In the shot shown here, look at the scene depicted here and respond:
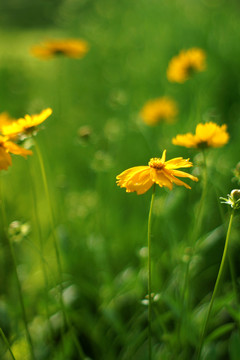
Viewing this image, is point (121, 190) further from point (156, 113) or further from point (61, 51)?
point (61, 51)

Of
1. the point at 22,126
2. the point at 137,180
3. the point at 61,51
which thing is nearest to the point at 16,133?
the point at 22,126

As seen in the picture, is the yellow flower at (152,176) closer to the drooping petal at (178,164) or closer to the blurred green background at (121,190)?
the drooping petal at (178,164)

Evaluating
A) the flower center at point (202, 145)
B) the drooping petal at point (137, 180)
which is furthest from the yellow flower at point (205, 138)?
the drooping petal at point (137, 180)

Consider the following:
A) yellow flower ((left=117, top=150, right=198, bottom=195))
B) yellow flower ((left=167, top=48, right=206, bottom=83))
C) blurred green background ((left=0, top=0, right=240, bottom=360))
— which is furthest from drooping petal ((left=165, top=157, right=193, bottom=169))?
yellow flower ((left=167, top=48, right=206, bottom=83))

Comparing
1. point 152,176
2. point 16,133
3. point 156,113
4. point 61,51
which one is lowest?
point 152,176

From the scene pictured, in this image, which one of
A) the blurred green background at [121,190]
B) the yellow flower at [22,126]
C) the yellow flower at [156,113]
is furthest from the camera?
the yellow flower at [156,113]

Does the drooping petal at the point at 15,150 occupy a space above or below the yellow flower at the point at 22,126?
below

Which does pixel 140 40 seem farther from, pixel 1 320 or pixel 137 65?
pixel 1 320
